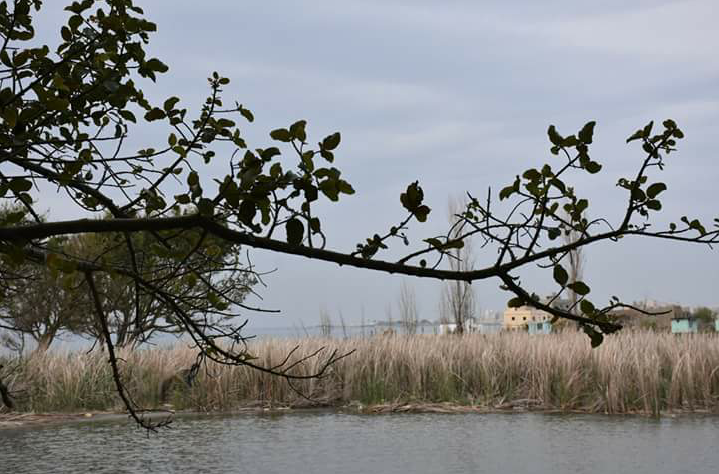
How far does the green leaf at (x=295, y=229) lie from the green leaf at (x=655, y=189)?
1.87 feet

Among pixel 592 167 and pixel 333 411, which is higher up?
pixel 592 167

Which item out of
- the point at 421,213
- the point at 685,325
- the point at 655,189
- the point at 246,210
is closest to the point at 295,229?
the point at 246,210

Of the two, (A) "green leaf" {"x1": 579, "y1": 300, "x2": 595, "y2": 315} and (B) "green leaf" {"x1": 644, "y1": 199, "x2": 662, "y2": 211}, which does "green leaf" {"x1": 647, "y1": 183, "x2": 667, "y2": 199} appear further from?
(A) "green leaf" {"x1": 579, "y1": 300, "x2": 595, "y2": 315}

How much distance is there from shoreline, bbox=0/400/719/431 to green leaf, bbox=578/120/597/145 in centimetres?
527

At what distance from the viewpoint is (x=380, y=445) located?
4.56 metres

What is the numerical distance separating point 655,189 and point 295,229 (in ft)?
1.92

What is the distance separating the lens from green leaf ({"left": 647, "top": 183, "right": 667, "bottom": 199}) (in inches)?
47.1

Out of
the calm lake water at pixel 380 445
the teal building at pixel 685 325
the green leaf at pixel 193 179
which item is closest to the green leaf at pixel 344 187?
the green leaf at pixel 193 179

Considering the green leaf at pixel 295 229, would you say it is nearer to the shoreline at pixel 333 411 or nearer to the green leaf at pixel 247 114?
the green leaf at pixel 247 114

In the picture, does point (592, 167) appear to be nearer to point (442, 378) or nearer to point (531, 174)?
point (531, 174)

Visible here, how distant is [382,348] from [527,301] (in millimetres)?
6207

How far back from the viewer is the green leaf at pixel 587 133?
3.89 feet

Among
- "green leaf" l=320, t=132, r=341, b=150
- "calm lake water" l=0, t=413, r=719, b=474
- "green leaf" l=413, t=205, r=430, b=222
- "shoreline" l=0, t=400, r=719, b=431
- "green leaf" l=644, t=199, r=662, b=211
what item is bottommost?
"calm lake water" l=0, t=413, r=719, b=474

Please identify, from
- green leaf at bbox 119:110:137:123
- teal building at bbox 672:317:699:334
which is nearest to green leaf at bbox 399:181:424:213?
green leaf at bbox 119:110:137:123
